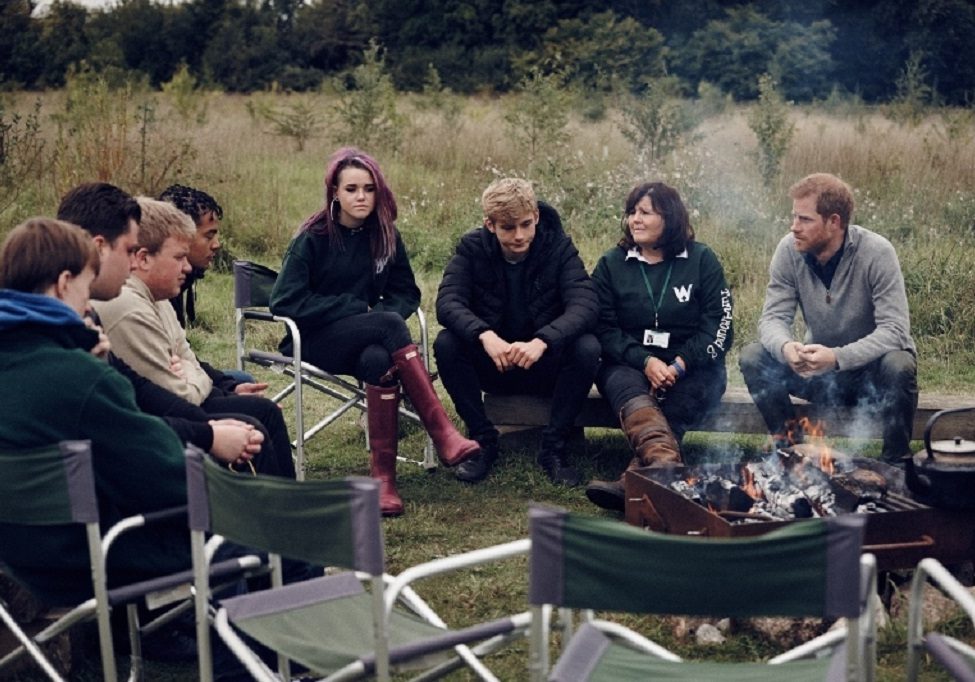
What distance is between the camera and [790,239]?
18.7 ft

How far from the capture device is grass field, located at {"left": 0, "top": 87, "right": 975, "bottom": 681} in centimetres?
501

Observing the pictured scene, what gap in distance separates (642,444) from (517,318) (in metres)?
0.94

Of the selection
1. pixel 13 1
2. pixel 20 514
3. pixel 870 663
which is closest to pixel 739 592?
pixel 870 663

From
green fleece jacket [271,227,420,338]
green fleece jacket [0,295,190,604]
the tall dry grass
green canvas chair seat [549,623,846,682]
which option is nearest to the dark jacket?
green fleece jacket [271,227,420,338]

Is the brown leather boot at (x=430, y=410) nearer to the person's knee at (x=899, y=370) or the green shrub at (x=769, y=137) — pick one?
the person's knee at (x=899, y=370)

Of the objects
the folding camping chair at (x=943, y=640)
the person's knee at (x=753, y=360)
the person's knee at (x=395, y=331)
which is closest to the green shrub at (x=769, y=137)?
the person's knee at (x=753, y=360)

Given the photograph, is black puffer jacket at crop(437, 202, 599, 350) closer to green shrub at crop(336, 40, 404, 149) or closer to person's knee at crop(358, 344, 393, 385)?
person's knee at crop(358, 344, 393, 385)

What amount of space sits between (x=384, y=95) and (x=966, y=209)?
6.77 metres

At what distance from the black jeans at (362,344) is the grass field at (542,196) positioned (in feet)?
1.77

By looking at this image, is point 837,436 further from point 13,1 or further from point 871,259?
point 13,1

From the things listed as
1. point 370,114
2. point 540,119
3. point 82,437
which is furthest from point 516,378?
point 370,114

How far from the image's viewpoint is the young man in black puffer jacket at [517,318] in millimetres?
5602

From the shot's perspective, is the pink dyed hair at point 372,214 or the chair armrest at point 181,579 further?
the pink dyed hair at point 372,214

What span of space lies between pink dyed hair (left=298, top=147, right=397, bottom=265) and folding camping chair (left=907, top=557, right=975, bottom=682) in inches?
139
